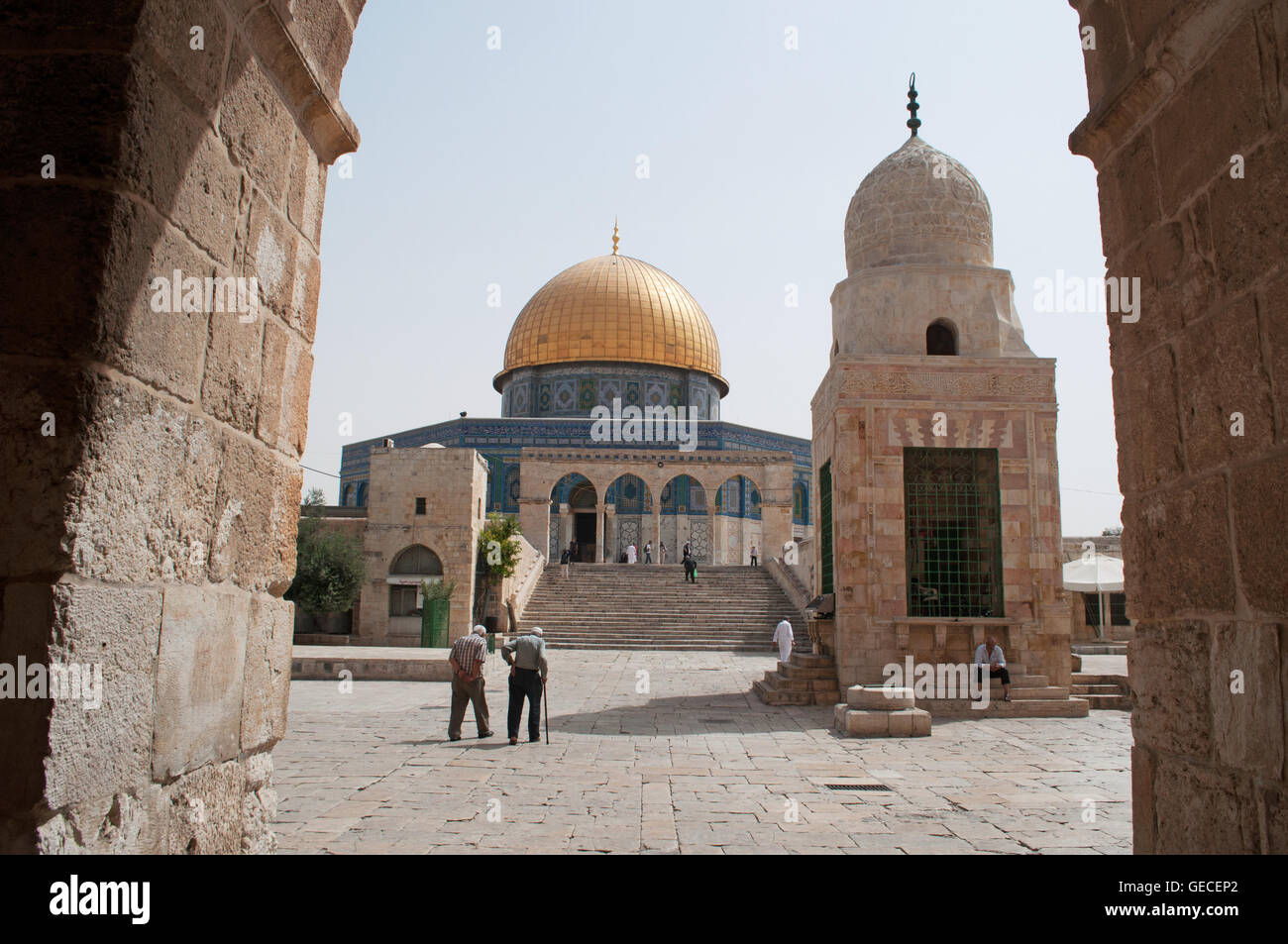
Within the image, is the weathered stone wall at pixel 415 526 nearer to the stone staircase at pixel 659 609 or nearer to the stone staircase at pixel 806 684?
the stone staircase at pixel 659 609

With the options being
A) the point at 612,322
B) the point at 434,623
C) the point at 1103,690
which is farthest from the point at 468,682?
the point at 612,322

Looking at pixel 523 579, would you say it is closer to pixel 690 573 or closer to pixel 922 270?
pixel 690 573

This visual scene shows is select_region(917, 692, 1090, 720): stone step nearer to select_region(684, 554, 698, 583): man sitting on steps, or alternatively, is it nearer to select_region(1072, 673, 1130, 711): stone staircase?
select_region(1072, 673, 1130, 711): stone staircase

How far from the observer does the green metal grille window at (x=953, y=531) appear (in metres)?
10.4

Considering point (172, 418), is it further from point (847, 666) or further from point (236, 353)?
point (847, 666)

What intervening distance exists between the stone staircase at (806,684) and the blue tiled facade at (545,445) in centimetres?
1968

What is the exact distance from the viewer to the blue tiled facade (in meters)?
32.1

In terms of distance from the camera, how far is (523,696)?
7648 millimetres

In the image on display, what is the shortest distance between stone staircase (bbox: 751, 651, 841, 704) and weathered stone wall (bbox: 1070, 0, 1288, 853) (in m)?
7.85

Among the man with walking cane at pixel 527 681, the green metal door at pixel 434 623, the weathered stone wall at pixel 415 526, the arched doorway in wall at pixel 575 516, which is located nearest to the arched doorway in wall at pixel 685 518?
the arched doorway in wall at pixel 575 516

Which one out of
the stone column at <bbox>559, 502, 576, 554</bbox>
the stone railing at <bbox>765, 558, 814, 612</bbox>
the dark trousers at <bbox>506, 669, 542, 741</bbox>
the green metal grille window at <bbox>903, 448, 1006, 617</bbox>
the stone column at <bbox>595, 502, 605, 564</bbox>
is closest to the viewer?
the dark trousers at <bbox>506, 669, 542, 741</bbox>

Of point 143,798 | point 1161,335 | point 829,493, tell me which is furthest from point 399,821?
point 829,493

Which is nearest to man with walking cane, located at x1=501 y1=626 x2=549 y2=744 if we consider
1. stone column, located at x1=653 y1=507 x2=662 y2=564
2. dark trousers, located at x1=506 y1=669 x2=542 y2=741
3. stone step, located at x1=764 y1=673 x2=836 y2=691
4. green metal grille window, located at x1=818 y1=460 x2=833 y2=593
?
dark trousers, located at x1=506 y1=669 x2=542 y2=741

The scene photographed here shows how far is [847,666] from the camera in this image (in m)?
10.2
